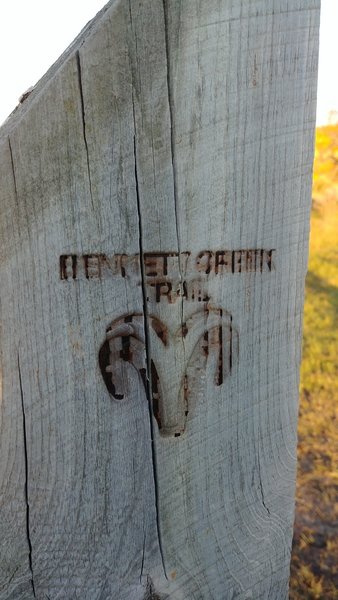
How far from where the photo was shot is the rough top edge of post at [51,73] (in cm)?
109

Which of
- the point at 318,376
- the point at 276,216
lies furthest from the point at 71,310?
the point at 318,376

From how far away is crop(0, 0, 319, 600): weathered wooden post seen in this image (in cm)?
110

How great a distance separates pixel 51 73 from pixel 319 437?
3587 mm

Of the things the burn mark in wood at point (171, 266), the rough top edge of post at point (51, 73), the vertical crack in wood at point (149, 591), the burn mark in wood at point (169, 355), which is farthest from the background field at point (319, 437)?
the rough top edge of post at point (51, 73)

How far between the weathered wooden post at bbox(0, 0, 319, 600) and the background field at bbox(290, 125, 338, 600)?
196 centimetres

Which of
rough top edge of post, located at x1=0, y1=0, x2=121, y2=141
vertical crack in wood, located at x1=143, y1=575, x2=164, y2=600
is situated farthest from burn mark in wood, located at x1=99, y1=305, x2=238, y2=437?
rough top edge of post, located at x1=0, y1=0, x2=121, y2=141

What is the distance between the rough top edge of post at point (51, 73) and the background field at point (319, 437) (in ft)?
8.48

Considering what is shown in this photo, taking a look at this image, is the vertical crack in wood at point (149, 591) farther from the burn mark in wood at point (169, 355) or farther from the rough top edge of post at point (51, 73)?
the rough top edge of post at point (51, 73)

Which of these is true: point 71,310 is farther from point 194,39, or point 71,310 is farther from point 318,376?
point 318,376

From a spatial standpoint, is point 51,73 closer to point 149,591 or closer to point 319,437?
point 149,591

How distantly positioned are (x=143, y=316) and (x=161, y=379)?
0.13 meters

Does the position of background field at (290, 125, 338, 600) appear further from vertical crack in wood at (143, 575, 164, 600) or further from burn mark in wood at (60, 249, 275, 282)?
burn mark in wood at (60, 249, 275, 282)

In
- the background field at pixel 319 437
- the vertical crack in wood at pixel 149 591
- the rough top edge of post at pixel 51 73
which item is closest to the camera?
the rough top edge of post at pixel 51 73

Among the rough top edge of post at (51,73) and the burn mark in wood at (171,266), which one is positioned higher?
the rough top edge of post at (51,73)
